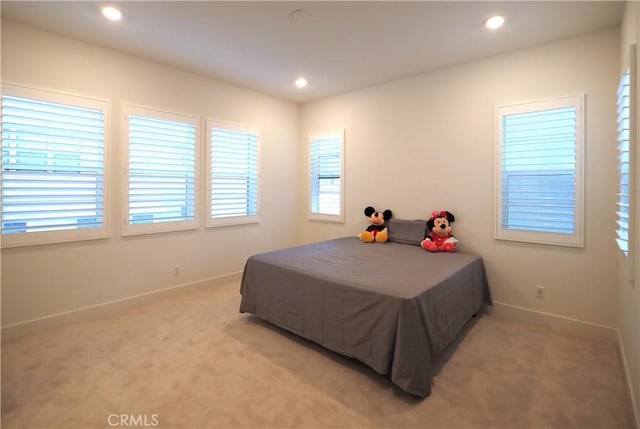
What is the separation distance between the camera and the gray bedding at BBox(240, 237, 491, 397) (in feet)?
6.38

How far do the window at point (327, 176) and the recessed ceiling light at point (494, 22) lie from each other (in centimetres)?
225

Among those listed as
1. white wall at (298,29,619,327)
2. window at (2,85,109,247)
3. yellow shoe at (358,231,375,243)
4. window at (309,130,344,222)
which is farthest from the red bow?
window at (2,85,109,247)

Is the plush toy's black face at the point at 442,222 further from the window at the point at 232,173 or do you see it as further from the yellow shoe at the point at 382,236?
the window at the point at 232,173

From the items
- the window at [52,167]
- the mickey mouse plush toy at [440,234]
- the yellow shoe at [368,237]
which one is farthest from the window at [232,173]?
the mickey mouse plush toy at [440,234]

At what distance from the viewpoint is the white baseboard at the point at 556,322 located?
2.69 m

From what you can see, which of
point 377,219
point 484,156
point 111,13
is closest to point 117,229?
point 111,13

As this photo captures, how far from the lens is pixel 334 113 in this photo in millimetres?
4684

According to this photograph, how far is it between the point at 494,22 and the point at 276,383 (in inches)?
129

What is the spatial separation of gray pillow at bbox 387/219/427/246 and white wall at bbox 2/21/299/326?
1.92 m

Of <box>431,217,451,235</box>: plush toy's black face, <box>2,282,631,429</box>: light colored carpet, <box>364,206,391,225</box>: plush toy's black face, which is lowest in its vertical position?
<box>2,282,631,429</box>: light colored carpet

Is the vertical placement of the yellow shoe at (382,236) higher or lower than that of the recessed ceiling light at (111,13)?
lower

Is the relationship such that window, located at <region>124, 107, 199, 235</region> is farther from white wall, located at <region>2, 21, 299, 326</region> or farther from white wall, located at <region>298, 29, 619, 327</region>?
white wall, located at <region>298, 29, 619, 327</region>

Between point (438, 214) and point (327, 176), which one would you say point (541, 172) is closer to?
point (438, 214)

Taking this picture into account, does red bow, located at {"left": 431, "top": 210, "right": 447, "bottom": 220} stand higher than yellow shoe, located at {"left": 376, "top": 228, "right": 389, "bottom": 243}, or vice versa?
red bow, located at {"left": 431, "top": 210, "right": 447, "bottom": 220}
